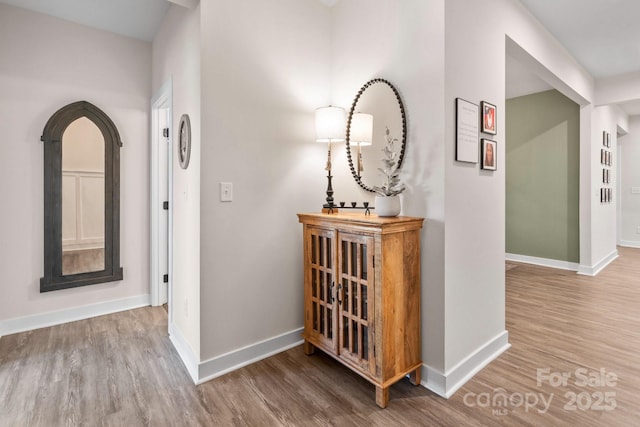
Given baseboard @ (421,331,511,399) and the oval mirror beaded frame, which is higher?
the oval mirror beaded frame

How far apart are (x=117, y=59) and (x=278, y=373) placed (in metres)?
3.19

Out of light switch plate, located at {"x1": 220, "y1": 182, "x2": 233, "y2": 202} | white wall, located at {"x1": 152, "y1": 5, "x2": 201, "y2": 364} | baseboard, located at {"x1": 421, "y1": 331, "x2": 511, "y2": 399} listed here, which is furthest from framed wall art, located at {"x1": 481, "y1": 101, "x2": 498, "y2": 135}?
white wall, located at {"x1": 152, "y1": 5, "x2": 201, "y2": 364}

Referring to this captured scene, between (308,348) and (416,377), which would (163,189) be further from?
(416,377)

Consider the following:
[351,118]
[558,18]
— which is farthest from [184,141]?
[558,18]

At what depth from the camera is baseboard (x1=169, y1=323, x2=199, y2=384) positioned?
2007 millimetres

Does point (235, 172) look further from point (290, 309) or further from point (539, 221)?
point (539, 221)

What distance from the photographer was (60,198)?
2.85 meters

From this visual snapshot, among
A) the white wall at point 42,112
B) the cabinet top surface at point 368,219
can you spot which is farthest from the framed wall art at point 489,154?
the white wall at point 42,112

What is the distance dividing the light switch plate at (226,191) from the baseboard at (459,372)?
1.58 meters

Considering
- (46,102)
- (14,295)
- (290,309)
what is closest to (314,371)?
(290,309)

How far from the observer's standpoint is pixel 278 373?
2055 mm

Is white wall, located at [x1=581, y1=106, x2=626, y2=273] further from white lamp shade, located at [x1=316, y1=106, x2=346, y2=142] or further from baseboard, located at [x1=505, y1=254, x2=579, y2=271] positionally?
white lamp shade, located at [x1=316, y1=106, x2=346, y2=142]

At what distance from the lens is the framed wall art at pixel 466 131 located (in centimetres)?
190

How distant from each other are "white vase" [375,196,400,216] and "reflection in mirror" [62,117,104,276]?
269 centimetres
